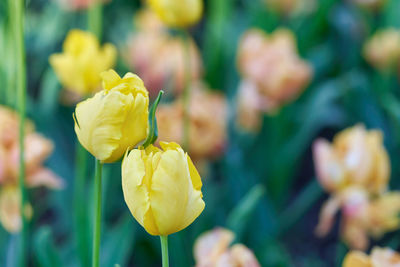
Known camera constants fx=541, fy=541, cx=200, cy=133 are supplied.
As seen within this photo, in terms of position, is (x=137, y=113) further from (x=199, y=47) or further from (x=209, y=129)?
(x=199, y=47)

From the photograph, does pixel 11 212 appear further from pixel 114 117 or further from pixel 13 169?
pixel 114 117

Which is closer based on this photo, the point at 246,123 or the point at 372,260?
the point at 372,260

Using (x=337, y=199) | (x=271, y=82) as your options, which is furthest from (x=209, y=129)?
(x=337, y=199)

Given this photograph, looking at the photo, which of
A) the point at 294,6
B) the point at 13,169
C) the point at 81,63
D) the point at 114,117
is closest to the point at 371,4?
the point at 294,6

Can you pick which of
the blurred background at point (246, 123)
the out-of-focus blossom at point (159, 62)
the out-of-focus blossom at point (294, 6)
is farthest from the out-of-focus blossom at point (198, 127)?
the out-of-focus blossom at point (294, 6)

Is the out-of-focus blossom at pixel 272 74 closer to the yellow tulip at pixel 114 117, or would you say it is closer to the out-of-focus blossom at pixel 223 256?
the out-of-focus blossom at pixel 223 256

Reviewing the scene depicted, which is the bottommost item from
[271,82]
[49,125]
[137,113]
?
[49,125]
